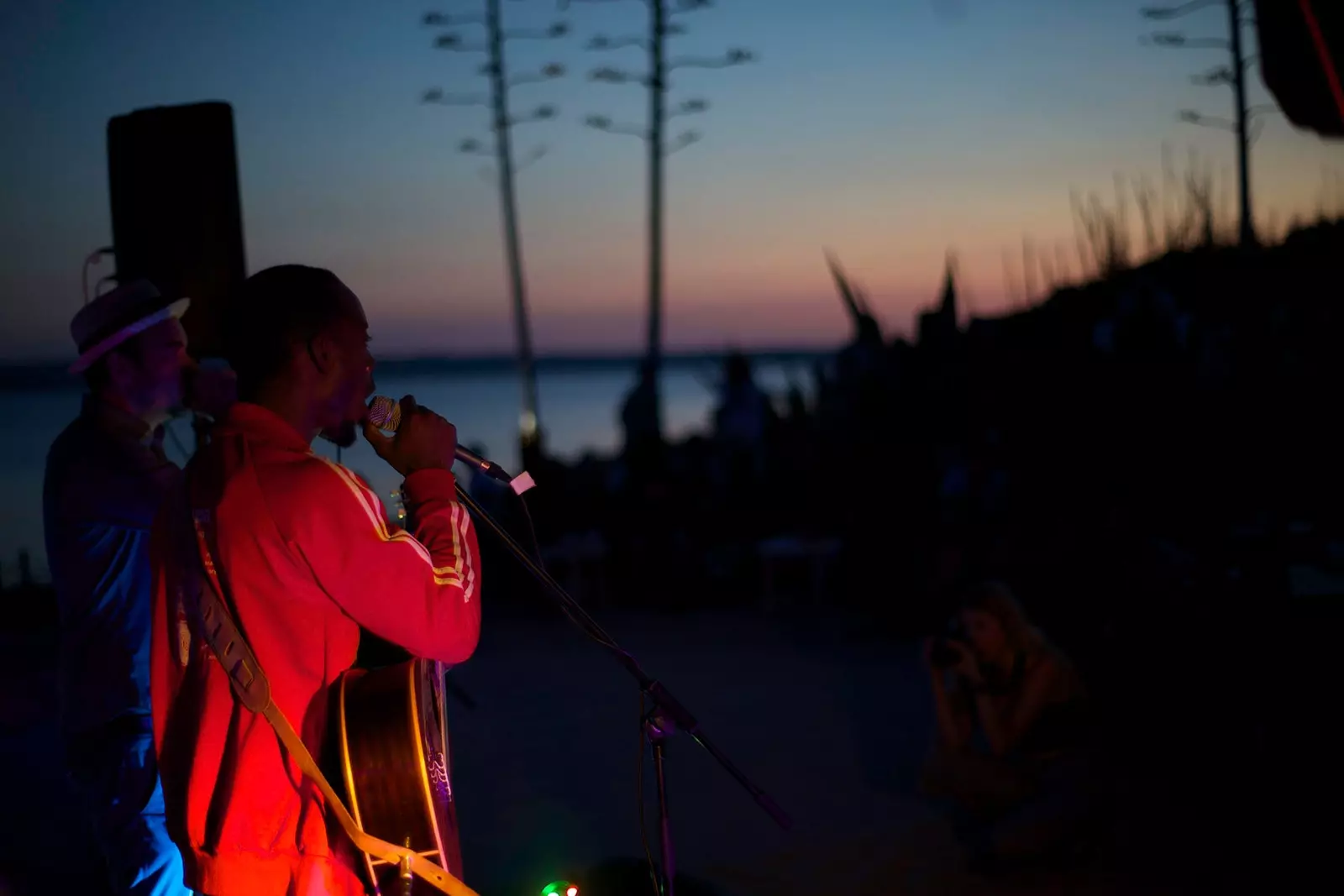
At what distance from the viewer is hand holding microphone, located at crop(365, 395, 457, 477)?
164 cm

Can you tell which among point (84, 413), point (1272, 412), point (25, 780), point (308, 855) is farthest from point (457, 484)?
point (1272, 412)

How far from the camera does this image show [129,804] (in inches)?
90.5

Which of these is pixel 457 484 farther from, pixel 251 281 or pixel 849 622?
pixel 849 622

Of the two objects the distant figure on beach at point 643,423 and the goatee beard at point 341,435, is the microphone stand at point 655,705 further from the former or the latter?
the distant figure on beach at point 643,423

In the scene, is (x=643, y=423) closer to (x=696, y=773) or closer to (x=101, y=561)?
(x=696, y=773)

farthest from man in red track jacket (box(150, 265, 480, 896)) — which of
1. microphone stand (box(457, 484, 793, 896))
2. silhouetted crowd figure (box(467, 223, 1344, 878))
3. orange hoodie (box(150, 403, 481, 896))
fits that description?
silhouetted crowd figure (box(467, 223, 1344, 878))

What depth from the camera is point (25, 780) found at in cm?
502

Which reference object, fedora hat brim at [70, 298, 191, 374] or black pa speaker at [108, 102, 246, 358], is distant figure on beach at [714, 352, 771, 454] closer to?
black pa speaker at [108, 102, 246, 358]

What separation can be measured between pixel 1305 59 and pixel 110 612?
8.66ft

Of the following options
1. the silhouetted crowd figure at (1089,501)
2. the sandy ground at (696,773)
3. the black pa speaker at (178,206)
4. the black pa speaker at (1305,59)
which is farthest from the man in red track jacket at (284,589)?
the silhouetted crowd figure at (1089,501)

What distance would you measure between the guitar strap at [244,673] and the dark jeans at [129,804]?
38.1 inches

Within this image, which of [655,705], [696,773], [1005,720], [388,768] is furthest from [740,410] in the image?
[388,768]

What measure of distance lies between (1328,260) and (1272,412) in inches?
174

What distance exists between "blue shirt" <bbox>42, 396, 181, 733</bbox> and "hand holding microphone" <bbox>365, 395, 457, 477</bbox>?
3.01 feet
